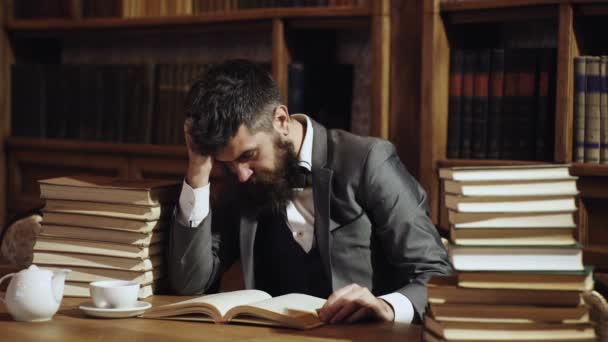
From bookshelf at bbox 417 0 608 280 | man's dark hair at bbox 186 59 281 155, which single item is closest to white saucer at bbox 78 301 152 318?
man's dark hair at bbox 186 59 281 155

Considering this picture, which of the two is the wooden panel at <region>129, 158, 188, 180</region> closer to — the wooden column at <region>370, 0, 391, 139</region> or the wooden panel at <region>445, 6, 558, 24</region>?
the wooden column at <region>370, 0, 391, 139</region>

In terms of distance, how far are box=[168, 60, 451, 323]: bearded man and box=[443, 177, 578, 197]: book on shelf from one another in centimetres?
57

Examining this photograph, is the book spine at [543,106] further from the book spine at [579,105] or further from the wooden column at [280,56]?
the wooden column at [280,56]

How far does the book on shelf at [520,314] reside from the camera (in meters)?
1.30

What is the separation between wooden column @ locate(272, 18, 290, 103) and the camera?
3.06 m

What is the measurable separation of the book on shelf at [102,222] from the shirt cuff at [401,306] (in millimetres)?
573

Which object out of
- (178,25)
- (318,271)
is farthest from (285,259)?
(178,25)

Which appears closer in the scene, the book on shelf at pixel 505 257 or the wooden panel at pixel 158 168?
the book on shelf at pixel 505 257

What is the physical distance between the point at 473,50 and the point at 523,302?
5.29 feet

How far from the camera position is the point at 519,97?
266cm

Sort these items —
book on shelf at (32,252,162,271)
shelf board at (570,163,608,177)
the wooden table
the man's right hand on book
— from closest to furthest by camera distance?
1. the wooden table
2. book on shelf at (32,252,162,271)
3. the man's right hand on book
4. shelf board at (570,163,608,177)

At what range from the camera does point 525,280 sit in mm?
1302

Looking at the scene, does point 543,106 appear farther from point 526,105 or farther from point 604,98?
point 604,98

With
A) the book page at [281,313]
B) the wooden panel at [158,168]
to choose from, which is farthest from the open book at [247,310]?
the wooden panel at [158,168]
